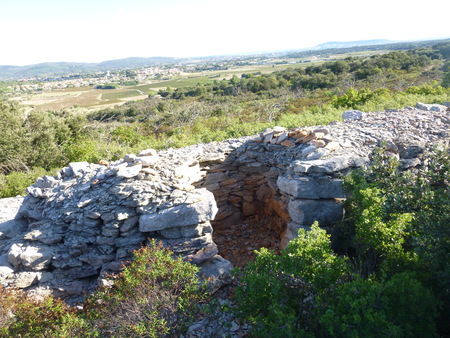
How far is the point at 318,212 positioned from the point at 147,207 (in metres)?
3.92

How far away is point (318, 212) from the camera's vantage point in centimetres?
663

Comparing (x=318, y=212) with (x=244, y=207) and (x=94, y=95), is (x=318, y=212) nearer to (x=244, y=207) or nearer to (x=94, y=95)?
(x=244, y=207)

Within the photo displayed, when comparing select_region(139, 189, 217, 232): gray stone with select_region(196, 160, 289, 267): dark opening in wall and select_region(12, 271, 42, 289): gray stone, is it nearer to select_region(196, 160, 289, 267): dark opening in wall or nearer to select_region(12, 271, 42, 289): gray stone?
select_region(196, 160, 289, 267): dark opening in wall

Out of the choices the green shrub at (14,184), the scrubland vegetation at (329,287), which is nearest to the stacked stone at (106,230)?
the scrubland vegetation at (329,287)

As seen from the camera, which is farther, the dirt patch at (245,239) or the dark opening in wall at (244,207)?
the dark opening in wall at (244,207)

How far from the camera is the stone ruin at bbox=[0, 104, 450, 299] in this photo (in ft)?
20.4

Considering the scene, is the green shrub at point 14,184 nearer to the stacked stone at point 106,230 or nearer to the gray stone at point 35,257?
the stacked stone at point 106,230

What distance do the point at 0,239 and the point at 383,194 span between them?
918 centimetres

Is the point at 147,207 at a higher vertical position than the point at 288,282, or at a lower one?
higher

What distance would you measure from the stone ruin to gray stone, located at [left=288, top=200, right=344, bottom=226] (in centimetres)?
2

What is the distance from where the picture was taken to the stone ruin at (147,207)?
20.4ft

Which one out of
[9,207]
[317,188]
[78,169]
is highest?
[78,169]

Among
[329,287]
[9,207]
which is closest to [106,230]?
[329,287]

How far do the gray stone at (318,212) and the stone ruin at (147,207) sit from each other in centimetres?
2
